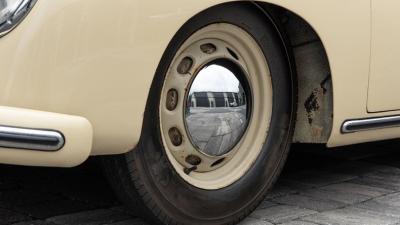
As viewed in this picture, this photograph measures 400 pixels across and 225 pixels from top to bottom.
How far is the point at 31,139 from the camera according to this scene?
1.95m

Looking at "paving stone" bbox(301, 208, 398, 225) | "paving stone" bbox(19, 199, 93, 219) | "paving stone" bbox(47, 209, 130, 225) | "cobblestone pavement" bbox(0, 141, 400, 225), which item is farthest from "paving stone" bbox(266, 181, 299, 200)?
"paving stone" bbox(19, 199, 93, 219)

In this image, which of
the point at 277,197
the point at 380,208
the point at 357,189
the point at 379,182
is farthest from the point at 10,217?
the point at 379,182

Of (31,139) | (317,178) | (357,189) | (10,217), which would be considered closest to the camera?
(31,139)

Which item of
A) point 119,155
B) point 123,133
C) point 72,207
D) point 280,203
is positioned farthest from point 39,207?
point 280,203

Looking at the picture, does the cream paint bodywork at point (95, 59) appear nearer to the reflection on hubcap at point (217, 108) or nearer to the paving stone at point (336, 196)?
the reflection on hubcap at point (217, 108)

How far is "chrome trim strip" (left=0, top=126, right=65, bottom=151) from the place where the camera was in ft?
6.33

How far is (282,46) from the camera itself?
274cm

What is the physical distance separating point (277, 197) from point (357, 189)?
53cm

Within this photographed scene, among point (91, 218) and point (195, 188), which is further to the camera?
point (91, 218)

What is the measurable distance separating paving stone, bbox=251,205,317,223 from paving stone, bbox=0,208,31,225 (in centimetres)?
98

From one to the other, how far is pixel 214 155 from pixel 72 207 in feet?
2.34

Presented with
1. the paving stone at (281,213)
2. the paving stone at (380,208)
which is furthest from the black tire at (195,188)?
the paving stone at (380,208)

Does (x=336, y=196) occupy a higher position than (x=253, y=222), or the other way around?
(x=253, y=222)

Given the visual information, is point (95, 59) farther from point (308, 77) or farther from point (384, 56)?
point (384, 56)
